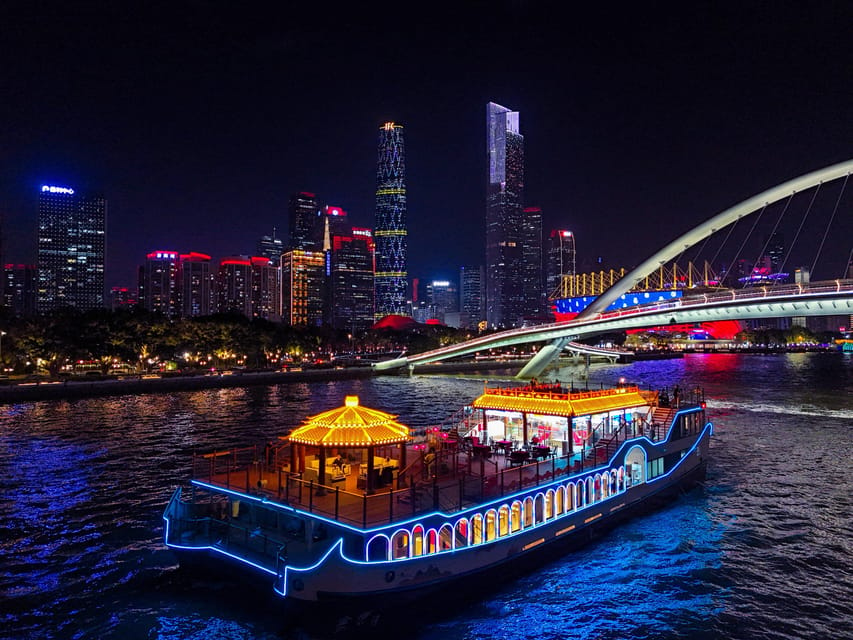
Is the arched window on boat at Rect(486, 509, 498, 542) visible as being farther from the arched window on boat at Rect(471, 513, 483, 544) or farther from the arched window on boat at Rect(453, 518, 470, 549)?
the arched window on boat at Rect(453, 518, 470, 549)

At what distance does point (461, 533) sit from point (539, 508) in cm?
274

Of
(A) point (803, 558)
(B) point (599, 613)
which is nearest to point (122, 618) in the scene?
(B) point (599, 613)

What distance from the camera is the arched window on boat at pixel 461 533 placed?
12648 millimetres

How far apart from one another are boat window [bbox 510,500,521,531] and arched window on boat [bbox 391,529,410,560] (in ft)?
10.4

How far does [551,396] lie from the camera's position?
1847 centimetres

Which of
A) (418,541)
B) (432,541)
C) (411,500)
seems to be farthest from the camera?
(411,500)

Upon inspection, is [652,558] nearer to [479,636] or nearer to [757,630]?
[757,630]

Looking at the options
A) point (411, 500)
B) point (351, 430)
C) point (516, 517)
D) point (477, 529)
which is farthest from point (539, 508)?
point (351, 430)

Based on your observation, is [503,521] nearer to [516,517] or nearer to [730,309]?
[516,517]

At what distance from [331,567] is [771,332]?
705 feet

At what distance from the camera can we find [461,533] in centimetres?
1277

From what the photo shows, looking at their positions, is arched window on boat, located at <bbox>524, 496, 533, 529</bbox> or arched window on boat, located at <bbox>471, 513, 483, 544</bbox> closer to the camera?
arched window on boat, located at <bbox>471, 513, 483, 544</bbox>

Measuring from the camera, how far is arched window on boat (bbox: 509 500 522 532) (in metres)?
13.9

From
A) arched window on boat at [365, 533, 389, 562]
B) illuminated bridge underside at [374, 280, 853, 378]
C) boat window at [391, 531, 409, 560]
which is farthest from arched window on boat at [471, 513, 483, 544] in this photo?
illuminated bridge underside at [374, 280, 853, 378]
